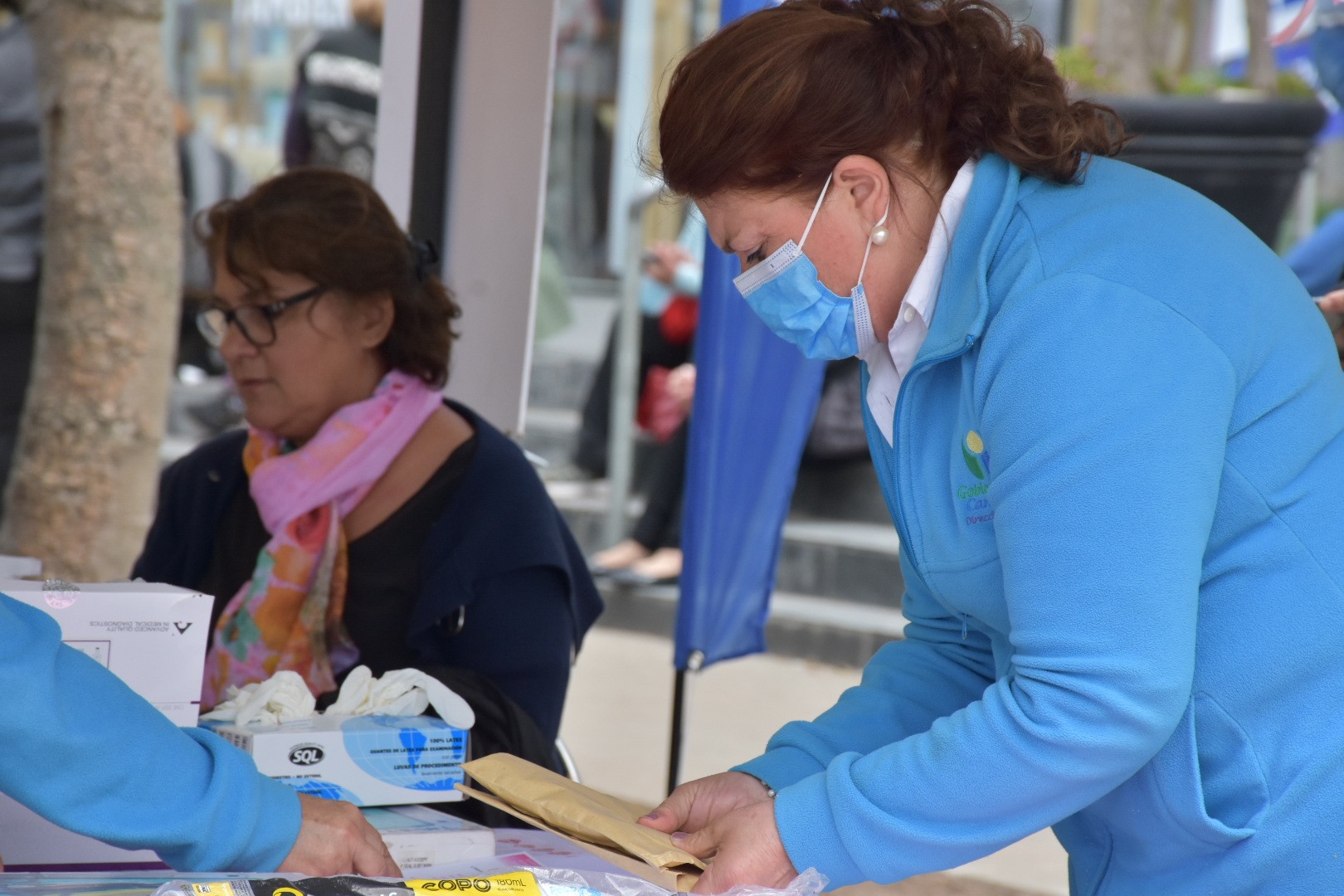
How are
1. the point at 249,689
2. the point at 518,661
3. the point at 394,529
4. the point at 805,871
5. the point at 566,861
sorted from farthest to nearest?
1. the point at 394,529
2. the point at 518,661
3. the point at 249,689
4. the point at 566,861
5. the point at 805,871

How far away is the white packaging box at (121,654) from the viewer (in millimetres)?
1510

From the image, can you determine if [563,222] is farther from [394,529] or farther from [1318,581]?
[1318,581]

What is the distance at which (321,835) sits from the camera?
1.35m

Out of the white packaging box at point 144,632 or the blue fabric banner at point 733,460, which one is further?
the blue fabric banner at point 733,460

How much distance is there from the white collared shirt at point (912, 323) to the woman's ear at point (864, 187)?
6 cm

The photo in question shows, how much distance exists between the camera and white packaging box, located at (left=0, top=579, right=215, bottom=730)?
151 centimetres

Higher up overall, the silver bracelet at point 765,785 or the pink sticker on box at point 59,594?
the pink sticker on box at point 59,594

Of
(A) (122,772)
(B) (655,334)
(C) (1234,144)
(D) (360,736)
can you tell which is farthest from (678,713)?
(B) (655,334)

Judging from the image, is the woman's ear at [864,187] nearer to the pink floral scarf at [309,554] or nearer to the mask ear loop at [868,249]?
the mask ear loop at [868,249]

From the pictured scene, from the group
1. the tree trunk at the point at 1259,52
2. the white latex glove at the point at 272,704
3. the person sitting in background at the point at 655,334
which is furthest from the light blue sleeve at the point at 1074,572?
the person sitting in background at the point at 655,334

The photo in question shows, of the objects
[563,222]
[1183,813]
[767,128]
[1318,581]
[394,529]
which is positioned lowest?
[563,222]

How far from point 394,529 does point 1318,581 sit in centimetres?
145

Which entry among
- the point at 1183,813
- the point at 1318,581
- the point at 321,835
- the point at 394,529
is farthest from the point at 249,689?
the point at 1318,581

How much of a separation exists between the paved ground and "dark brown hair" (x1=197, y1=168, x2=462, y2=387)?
141 cm
